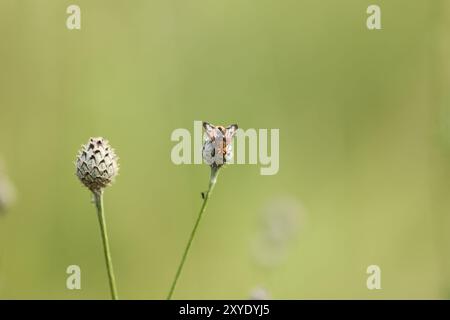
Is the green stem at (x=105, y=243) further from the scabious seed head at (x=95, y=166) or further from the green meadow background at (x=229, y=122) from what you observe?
the green meadow background at (x=229, y=122)

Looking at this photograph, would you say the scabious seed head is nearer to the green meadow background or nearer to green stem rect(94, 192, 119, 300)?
green stem rect(94, 192, 119, 300)

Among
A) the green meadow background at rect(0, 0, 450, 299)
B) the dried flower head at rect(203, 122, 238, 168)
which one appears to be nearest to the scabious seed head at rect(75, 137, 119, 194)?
the dried flower head at rect(203, 122, 238, 168)

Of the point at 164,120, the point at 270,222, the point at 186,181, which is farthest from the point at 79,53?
the point at 270,222

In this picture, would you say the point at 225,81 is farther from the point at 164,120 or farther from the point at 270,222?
the point at 270,222

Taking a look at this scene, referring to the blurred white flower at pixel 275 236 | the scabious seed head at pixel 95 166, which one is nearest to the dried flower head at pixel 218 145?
the scabious seed head at pixel 95 166

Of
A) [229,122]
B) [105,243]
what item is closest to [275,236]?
[105,243]

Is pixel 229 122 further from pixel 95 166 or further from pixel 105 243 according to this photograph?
pixel 105 243

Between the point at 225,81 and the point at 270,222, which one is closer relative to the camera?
the point at 270,222

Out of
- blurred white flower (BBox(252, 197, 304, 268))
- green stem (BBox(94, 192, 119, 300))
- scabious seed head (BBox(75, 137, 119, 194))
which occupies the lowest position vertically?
blurred white flower (BBox(252, 197, 304, 268))
